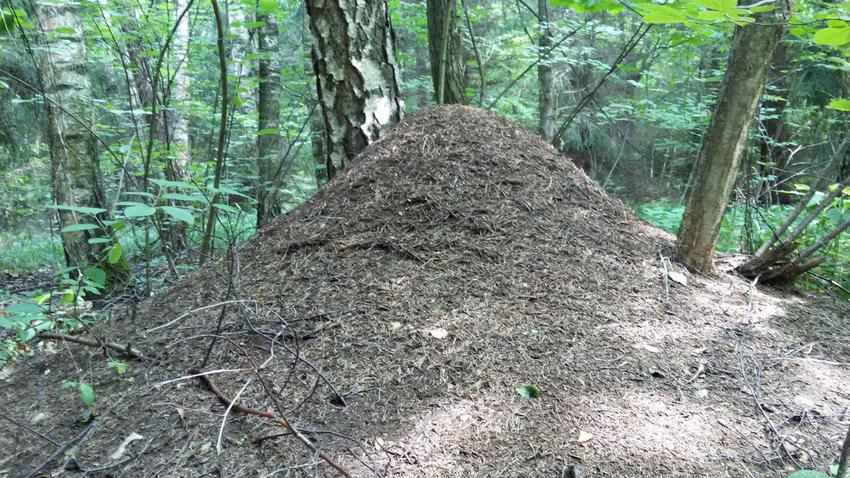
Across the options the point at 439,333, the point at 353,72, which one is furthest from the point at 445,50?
the point at 439,333

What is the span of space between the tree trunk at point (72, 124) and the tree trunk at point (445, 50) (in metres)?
3.63

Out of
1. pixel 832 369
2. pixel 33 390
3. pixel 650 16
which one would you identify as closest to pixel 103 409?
pixel 33 390

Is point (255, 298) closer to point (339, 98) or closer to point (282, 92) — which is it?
point (339, 98)

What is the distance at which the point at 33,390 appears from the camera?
6.36ft

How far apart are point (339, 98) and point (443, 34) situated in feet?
4.96

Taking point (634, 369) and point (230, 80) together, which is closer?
point (634, 369)

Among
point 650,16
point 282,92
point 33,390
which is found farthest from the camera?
point 282,92

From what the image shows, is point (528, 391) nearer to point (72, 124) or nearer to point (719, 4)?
point (719, 4)

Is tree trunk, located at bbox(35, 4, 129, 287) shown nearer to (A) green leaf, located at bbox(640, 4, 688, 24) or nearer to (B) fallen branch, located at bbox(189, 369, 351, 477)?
(B) fallen branch, located at bbox(189, 369, 351, 477)

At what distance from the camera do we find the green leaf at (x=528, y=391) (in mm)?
1830

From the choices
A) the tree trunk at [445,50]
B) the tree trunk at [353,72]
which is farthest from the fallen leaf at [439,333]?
the tree trunk at [445,50]

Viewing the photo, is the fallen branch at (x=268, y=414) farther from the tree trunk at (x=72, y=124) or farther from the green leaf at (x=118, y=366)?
the tree trunk at (x=72, y=124)

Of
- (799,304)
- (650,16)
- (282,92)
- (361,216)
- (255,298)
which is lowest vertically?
(799,304)

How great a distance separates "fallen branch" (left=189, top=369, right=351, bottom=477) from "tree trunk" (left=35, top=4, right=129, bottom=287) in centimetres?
392
